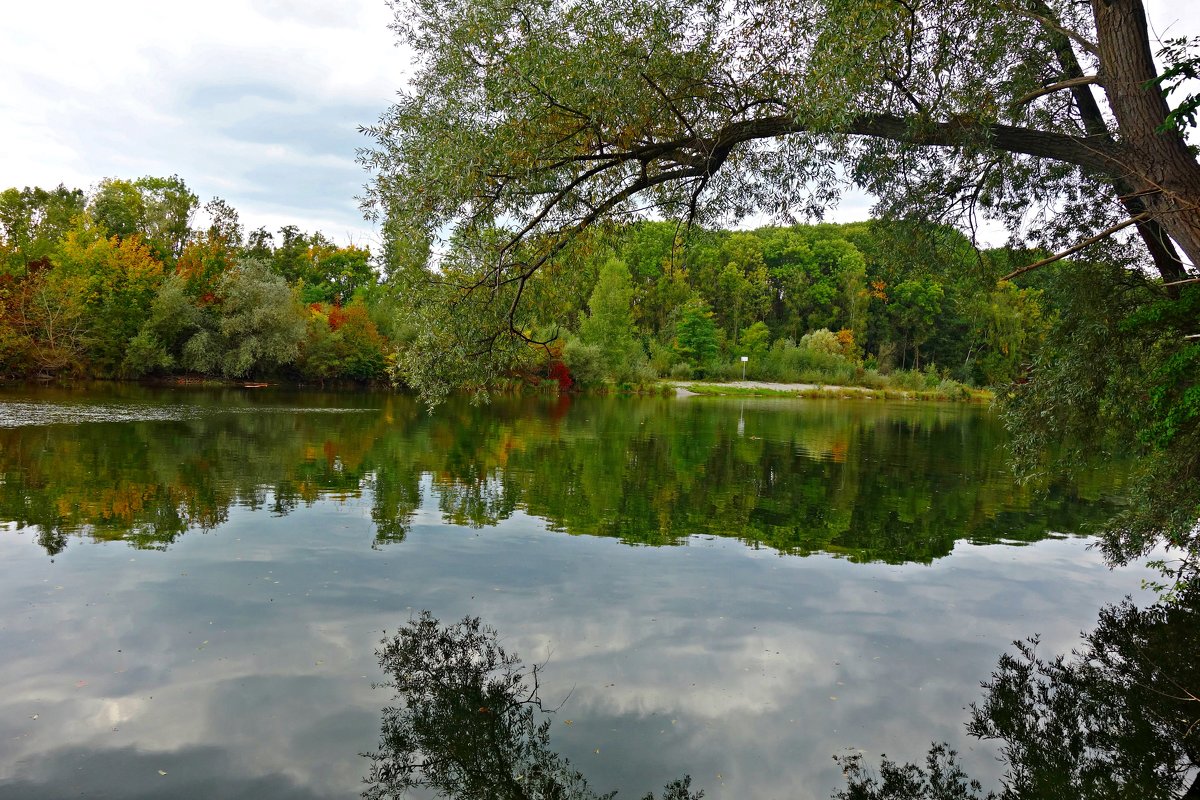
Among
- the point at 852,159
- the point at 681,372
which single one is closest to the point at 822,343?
the point at 681,372

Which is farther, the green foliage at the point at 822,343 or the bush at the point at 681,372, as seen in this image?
the green foliage at the point at 822,343

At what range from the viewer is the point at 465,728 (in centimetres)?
643

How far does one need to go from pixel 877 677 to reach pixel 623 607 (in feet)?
10.3

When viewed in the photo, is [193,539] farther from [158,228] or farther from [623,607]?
[158,228]

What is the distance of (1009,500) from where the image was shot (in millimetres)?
18875

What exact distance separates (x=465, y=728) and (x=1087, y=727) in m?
5.75

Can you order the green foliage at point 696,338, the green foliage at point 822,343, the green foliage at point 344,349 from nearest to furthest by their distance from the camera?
the green foliage at point 344,349 < the green foliage at point 696,338 < the green foliage at point 822,343

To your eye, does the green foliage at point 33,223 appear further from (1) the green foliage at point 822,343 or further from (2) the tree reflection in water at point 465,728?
(1) the green foliage at point 822,343

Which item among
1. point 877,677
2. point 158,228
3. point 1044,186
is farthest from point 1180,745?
point 158,228

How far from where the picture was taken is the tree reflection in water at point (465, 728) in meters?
5.57

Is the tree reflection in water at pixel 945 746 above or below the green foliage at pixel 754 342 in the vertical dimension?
below

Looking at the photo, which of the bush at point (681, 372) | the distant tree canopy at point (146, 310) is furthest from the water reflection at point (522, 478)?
the bush at point (681, 372)

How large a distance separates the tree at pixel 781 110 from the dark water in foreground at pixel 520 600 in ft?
14.6

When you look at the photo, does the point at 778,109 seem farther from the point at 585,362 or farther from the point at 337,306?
the point at 337,306
